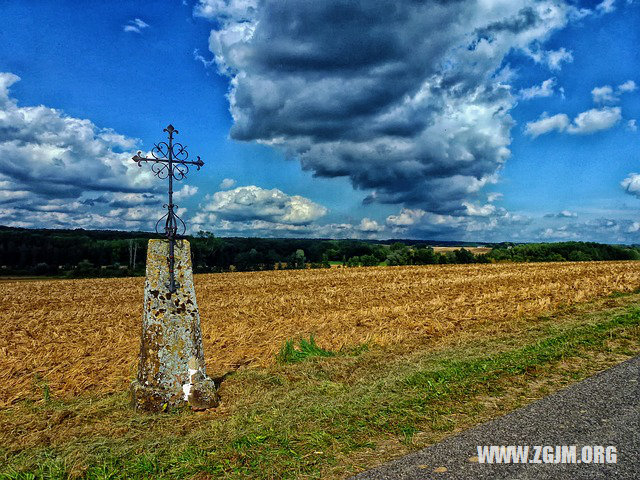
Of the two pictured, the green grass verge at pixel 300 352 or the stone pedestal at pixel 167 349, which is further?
the green grass verge at pixel 300 352

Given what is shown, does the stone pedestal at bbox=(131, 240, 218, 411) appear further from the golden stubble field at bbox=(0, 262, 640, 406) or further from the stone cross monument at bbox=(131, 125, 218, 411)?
the golden stubble field at bbox=(0, 262, 640, 406)

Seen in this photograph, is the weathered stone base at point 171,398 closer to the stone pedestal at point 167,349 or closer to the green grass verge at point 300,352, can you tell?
the stone pedestal at point 167,349

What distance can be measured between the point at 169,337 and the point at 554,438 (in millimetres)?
5085

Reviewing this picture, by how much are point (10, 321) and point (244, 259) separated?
96.2 feet

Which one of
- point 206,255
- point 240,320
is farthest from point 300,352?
point 206,255

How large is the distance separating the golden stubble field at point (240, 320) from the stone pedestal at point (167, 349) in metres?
1.76

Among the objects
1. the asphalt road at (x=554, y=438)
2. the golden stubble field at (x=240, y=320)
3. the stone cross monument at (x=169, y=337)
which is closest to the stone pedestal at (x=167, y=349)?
the stone cross monument at (x=169, y=337)

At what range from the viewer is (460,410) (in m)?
5.29

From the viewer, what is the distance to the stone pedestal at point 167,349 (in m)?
5.73

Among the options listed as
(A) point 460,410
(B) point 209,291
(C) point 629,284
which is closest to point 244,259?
(B) point 209,291

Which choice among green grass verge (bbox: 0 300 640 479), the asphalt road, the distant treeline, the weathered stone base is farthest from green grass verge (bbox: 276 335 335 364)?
the distant treeline

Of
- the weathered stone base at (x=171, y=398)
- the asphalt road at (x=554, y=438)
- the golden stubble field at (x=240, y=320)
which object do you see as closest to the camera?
the asphalt road at (x=554, y=438)

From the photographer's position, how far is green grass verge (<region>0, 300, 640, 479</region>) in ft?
13.8

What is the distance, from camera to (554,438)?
14.2ft
